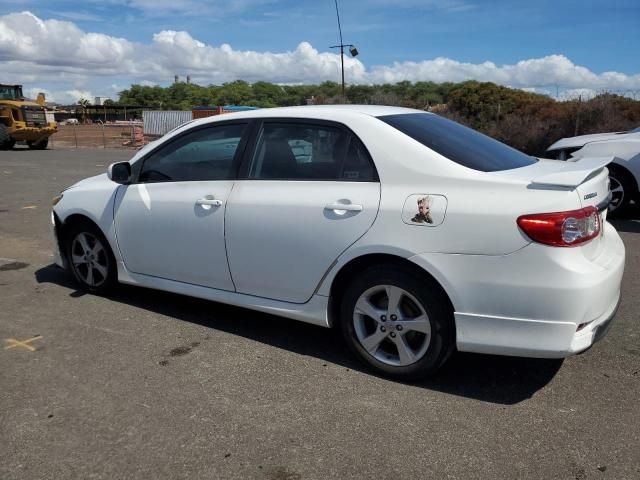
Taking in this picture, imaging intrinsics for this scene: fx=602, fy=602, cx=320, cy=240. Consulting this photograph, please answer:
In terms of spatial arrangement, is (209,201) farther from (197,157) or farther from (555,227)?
(555,227)

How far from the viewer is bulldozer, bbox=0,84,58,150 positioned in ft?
Result: 86.9

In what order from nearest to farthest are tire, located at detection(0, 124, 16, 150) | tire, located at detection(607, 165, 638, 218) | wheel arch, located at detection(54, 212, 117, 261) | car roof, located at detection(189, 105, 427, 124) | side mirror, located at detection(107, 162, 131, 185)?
1. car roof, located at detection(189, 105, 427, 124)
2. side mirror, located at detection(107, 162, 131, 185)
3. wheel arch, located at detection(54, 212, 117, 261)
4. tire, located at detection(607, 165, 638, 218)
5. tire, located at detection(0, 124, 16, 150)

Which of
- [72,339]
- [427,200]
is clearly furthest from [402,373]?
[72,339]

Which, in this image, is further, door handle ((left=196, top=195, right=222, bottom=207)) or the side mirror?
the side mirror

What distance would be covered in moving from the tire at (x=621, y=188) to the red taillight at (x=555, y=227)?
5.85 m

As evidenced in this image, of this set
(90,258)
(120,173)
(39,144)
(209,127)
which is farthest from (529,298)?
(39,144)

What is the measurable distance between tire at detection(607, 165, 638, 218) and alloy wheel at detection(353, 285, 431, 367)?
600cm

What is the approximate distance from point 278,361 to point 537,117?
1874cm

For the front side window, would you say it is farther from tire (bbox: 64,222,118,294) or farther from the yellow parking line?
the yellow parking line

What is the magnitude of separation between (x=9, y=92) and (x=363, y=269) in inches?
1212

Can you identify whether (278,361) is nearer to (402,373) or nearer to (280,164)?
(402,373)

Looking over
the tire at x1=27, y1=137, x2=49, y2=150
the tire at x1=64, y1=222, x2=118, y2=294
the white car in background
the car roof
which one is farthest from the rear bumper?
the tire at x1=27, y1=137, x2=49, y2=150

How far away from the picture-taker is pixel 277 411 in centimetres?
327

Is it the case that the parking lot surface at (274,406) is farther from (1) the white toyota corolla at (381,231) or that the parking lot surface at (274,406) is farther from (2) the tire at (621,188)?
(2) the tire at (621,188)
